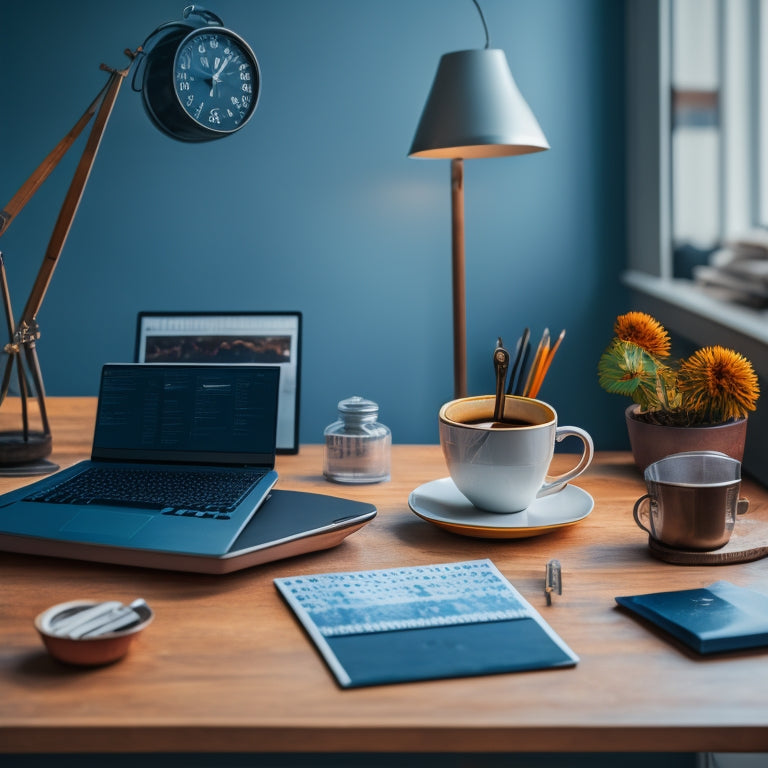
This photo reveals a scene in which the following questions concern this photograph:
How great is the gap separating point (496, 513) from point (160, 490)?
14.9 inches

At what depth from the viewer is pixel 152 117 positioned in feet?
4.13

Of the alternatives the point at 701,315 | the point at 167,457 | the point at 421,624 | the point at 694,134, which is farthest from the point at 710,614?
the point at 694,134

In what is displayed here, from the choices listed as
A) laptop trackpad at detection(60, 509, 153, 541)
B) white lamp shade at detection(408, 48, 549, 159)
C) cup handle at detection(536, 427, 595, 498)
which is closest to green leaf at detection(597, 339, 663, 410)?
cup handle at detection(536, 427, 595, 498)

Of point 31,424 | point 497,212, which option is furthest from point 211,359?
point 497,212

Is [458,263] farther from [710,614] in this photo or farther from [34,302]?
[710,614]

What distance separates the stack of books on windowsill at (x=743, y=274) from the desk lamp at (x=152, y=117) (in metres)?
0.96

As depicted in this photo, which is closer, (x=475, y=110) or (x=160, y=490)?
(x=160, y=490)

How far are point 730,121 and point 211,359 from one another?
55.2 inches

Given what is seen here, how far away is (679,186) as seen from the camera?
2.10 metres

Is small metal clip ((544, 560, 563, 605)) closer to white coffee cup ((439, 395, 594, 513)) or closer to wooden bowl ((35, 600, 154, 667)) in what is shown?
white coffee cup ((439, 395, 594, 513))

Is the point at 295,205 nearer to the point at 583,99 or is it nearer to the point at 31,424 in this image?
the point at 583,99

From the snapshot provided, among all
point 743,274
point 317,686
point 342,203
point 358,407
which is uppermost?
point 342,203

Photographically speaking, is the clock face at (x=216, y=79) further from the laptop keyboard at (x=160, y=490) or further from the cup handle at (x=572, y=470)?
the cup handle at (x=572, y=470)

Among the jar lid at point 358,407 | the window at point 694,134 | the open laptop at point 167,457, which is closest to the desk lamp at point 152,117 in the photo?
the open laptop at point 167,457
